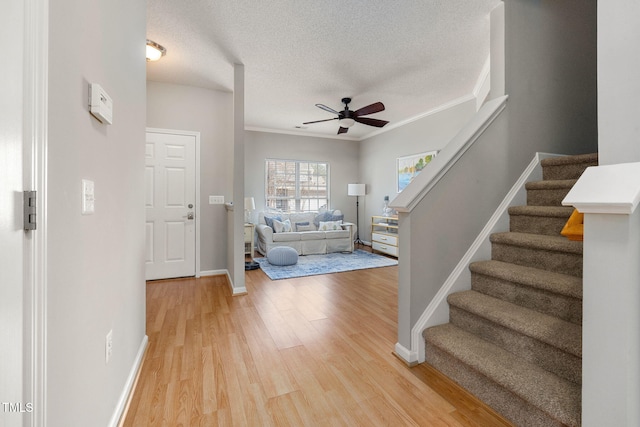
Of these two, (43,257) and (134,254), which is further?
(134,254)

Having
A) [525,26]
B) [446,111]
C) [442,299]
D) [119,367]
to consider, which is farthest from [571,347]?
[446,111]

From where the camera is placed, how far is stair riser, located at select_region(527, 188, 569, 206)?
2.10m

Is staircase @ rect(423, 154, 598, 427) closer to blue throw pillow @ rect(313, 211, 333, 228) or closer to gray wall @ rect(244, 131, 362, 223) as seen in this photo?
blue throw pillow @ rect(313, 211, 333, 228)

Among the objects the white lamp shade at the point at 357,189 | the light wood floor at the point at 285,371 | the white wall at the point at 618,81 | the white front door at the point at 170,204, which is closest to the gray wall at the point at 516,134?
the light wood floor at the point at 285,371

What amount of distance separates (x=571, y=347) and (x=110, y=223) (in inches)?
87.8

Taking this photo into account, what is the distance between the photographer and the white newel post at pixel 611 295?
0.92 meters

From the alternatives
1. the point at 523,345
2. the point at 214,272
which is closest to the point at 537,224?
the point at 523,345

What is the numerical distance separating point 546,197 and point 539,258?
621mm

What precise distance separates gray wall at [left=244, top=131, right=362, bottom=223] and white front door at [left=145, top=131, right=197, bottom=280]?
2491 mm

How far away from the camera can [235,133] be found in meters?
3.43

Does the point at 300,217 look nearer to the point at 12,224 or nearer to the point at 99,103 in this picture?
the point at 99,103

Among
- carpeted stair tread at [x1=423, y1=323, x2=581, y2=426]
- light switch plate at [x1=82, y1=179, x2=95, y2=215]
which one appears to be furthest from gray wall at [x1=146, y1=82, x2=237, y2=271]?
carpeted stair tread at [x1=423, y1=323, x2=581, y2=426]

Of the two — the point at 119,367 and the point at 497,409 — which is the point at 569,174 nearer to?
the point at 497,409

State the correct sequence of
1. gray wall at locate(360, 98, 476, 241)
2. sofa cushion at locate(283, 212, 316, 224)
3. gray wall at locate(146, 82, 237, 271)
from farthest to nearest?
sofa cushion at locate(283, 212, 316, 224) < gray wall at locate(360, 98, 476, 241) < gray wall at locate(146, 82, 237, 271)
